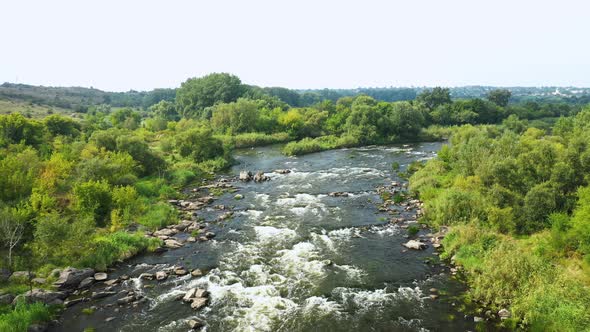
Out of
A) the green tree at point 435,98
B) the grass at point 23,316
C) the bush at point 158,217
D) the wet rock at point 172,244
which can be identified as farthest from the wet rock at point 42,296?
the green tree at point 435,98

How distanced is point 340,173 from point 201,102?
8498 centimetres

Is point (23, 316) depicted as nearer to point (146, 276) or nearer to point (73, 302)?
point (73, 302)

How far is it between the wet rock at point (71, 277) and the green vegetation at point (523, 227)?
2693 cm

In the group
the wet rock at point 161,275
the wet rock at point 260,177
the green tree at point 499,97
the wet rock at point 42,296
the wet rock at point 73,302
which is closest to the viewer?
the wet rock at point 42,296

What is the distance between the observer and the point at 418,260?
92.8 feet

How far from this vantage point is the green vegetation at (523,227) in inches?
778

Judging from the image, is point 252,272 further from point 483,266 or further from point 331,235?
point 483,266

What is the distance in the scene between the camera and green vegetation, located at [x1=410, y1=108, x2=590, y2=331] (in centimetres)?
1977

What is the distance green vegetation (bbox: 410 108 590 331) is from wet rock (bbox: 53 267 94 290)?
2693 cm

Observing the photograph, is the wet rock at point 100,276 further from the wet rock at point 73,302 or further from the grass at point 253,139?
the grass at point 253,139

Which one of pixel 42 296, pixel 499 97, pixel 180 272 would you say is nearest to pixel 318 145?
pixel 180 272

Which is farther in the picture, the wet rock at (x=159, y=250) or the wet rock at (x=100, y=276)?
the wet rock at (x=159, y=250)

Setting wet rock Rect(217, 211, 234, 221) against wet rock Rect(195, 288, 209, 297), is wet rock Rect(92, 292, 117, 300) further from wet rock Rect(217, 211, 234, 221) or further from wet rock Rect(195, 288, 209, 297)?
wet rock Rect(217, 211, 234, 221)

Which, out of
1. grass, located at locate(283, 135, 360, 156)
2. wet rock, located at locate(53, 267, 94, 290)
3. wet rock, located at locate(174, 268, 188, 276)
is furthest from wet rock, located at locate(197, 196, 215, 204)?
grass, located at locate(283, 135, 360, 156)
